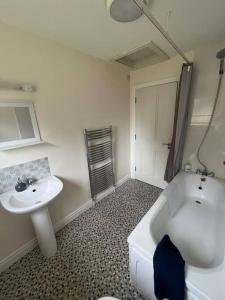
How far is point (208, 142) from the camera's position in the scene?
6.44ft

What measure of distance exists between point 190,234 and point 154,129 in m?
1.67

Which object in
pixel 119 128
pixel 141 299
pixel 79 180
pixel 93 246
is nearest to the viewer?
pixel 141 299

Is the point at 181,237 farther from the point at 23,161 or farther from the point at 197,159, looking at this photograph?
the point at 23,161

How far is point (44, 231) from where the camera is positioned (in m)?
1.44

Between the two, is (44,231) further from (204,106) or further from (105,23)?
(204,106)

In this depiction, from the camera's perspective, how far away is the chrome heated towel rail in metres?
2.09

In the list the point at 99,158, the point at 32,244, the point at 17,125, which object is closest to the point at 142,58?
the point at 99,158

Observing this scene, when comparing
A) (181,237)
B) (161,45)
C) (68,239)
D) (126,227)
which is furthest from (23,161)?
(161,45)

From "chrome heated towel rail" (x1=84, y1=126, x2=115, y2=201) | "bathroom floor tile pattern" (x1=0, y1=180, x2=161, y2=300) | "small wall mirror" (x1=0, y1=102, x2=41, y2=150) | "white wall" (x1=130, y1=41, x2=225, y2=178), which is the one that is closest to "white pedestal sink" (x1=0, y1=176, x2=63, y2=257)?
"bathroom floor tile pattern" (x1=0, y1=180, x2=161, y2=300)

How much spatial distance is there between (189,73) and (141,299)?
247 centimetres

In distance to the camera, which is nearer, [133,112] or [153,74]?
[153,74]

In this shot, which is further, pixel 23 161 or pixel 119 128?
pixel 119 128

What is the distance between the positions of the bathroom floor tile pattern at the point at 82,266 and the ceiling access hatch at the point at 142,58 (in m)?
2.40

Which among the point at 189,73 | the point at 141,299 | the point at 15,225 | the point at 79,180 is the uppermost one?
the point at 189,73
